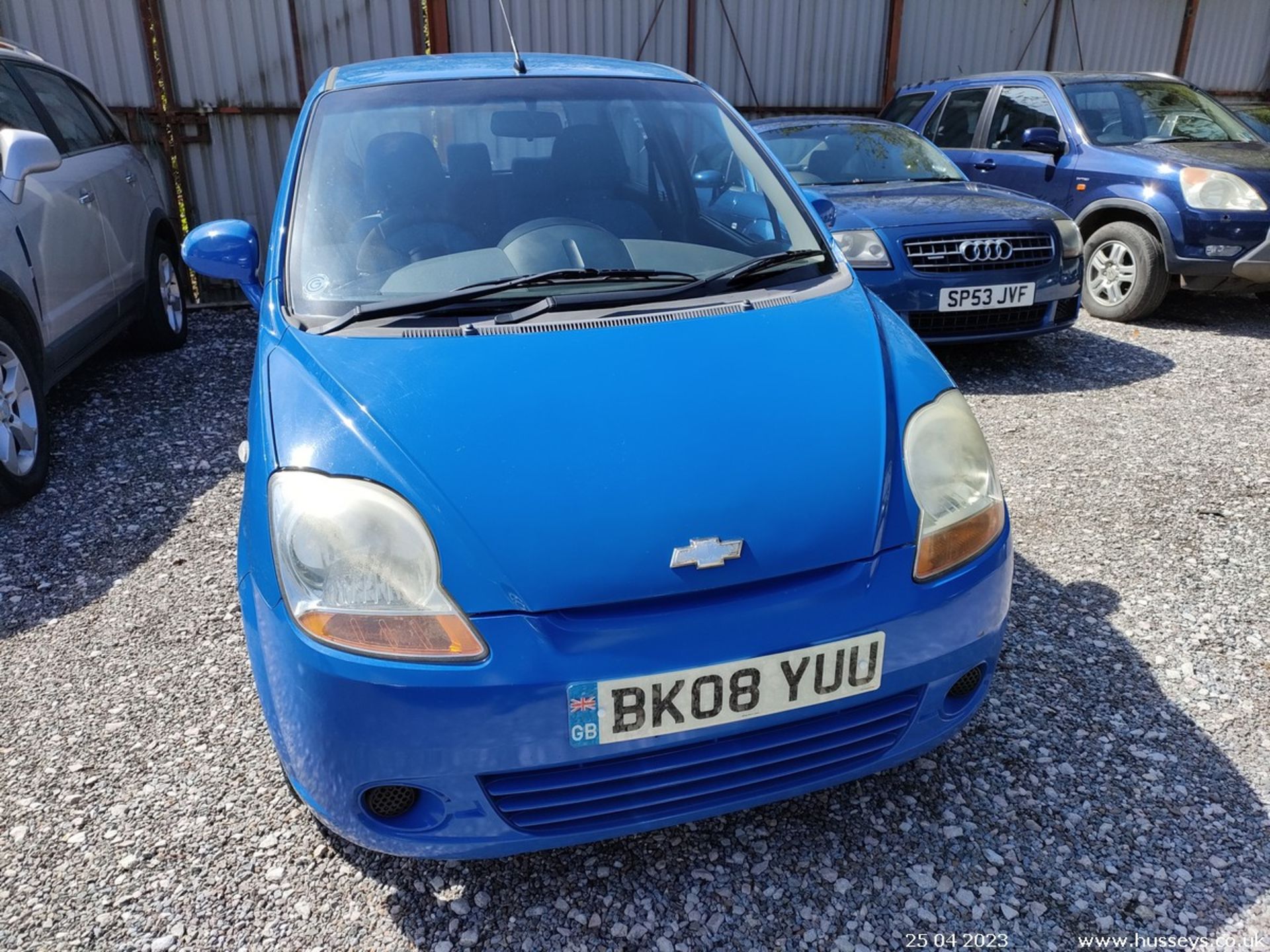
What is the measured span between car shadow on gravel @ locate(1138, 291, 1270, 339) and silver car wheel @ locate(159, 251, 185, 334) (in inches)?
251

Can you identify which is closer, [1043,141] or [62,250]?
[62,250]

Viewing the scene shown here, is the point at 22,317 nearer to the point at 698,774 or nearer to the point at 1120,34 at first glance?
the point at 698,774

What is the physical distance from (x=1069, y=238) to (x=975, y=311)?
2.35ft

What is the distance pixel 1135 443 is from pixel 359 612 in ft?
12.7

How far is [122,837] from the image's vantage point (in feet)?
6.90

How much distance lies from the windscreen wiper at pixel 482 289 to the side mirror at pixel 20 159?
253 cm

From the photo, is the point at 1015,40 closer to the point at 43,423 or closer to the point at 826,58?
the point at 826,58

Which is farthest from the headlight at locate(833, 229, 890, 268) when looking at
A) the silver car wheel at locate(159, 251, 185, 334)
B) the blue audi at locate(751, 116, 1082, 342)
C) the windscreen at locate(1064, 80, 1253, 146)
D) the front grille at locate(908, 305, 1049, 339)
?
the silver car wheel at locate(159, 251, 185, 334)

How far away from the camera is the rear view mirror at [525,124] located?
2770 millimetres

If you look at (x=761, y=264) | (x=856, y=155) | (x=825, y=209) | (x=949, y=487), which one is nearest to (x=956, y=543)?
(x=949, y=487)

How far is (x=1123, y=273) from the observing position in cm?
639

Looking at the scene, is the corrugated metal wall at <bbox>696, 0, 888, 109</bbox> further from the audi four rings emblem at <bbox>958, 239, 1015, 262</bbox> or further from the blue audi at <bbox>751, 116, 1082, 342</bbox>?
the audi four rings emblem at <bbox>958, 239, 1015, 262</bbox>

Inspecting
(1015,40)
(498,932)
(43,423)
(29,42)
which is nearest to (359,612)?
(498,932)

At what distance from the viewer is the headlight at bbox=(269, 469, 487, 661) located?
160cm
